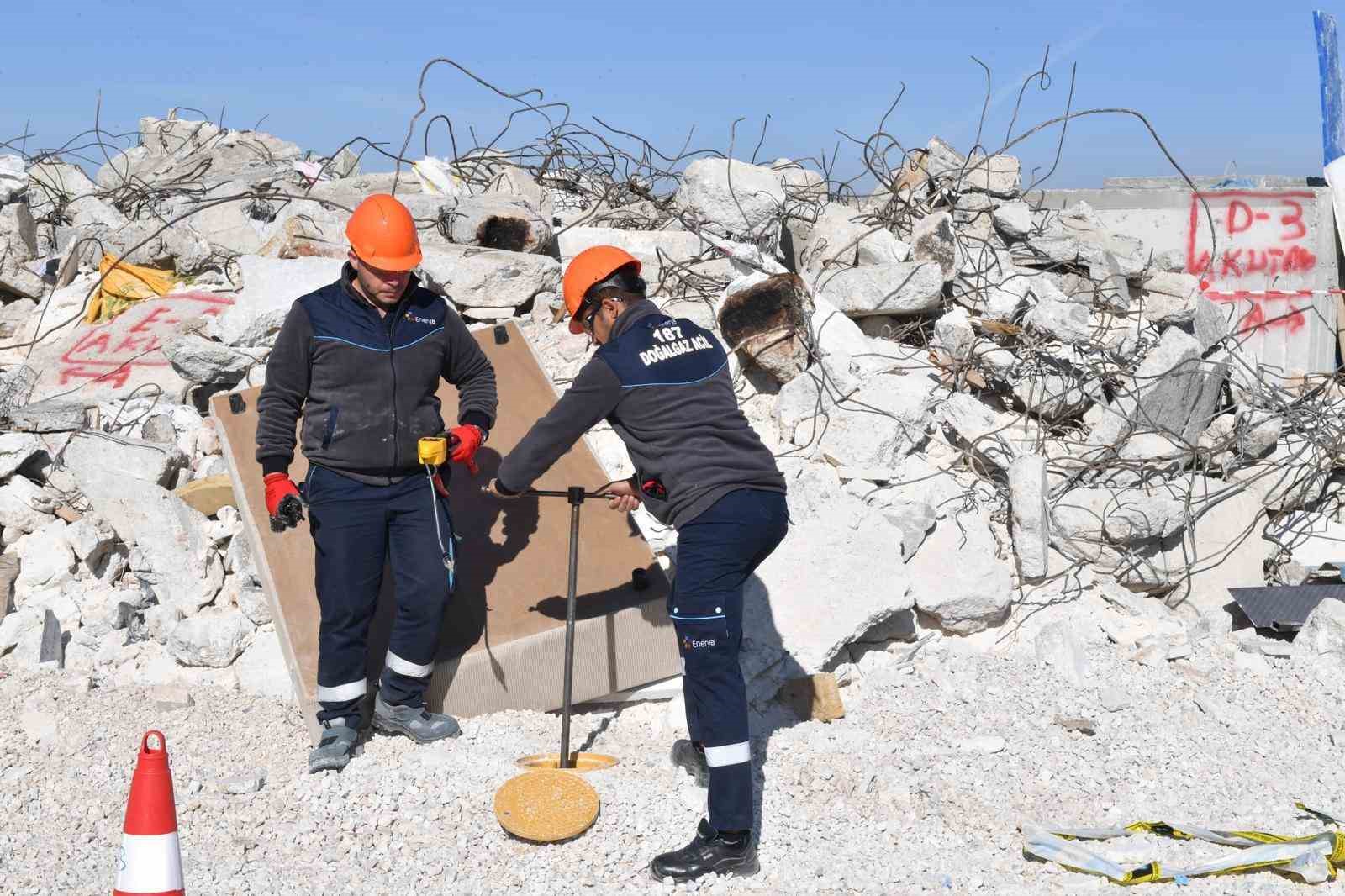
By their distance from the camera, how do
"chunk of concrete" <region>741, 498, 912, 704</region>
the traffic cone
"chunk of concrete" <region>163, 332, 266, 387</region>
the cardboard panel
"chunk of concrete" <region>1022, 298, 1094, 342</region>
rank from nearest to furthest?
1. the traffic cone
2. the cardboard panel
3. "chunk of concrete" <region>741, 498, 912, 704</region>
4. "chunk of concrete" <region>163, 332, 266, 387</region>
5. "chunk of concrete" <region>1022, 298, 1094, 342</region>

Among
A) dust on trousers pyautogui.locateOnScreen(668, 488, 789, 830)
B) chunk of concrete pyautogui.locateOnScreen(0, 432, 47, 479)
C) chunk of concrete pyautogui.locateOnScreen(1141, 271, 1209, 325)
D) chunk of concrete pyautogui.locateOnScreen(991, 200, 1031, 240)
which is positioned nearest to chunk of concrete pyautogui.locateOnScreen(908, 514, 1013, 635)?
dust on trousers pyautogui.locateOnScreen(668, 488, 789, 830)

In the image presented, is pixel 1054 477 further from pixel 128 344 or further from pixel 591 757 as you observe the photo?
pixel 128 344

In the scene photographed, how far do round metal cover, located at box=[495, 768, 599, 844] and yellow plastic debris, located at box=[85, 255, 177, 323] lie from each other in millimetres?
4254

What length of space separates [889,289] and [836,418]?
102 cm

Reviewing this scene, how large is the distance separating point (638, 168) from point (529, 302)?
2.06 meters

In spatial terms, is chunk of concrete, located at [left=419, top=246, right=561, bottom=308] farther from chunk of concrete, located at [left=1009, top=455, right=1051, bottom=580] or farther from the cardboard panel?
chunk of concrete, located at [left=1009, top=455, right=1051, bottom=580]

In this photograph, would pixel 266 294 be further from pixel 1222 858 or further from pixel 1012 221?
pixel 1222 858

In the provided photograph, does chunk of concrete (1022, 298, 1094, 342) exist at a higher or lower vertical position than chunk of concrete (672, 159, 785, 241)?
lower

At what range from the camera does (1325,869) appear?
11.6 ft

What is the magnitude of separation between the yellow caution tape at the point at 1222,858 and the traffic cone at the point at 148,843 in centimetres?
244

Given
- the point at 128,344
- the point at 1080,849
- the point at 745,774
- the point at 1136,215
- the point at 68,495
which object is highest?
the point at 1136,215

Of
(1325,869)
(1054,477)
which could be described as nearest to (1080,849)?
(1325,869)

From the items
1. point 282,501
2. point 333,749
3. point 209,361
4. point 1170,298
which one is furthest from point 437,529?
point 1170,298

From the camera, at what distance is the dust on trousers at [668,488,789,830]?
3.52 m
